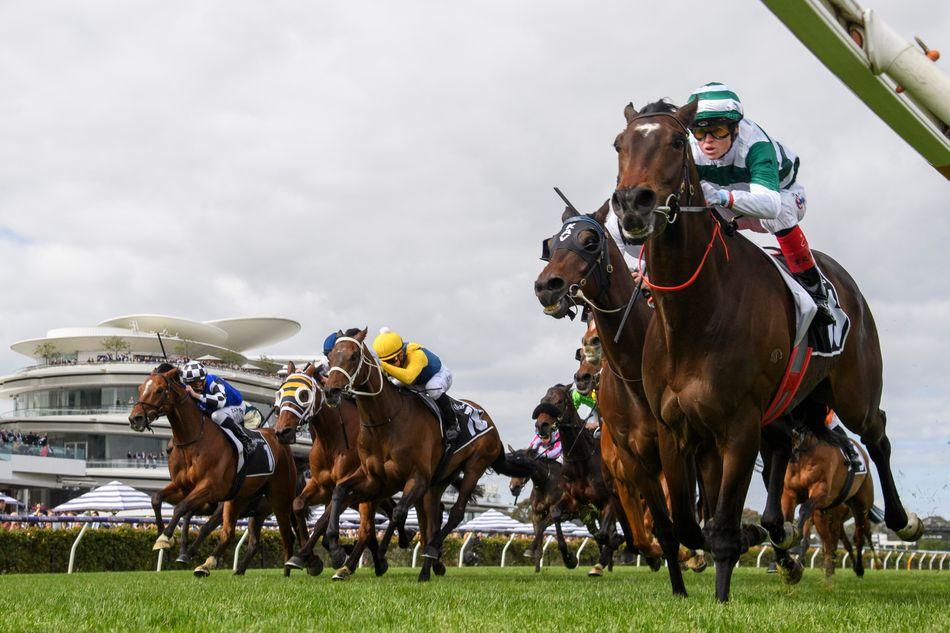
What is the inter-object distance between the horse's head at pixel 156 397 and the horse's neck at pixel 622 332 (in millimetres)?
7071

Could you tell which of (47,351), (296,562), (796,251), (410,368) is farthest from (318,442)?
(47,351)

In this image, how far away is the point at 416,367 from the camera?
10.6 m

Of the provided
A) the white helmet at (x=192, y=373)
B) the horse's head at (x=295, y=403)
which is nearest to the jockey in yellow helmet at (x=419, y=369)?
A: the horse's head at (x=295, y=403)

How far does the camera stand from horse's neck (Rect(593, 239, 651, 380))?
21.5ft

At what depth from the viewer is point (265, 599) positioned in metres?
5.88

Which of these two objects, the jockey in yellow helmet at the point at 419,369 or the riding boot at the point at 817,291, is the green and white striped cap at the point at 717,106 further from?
the jockey in yellow helmet at the point at 419,369

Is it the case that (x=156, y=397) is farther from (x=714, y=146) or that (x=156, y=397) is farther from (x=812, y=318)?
(x=812, y=318)

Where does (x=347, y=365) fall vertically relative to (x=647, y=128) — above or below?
below

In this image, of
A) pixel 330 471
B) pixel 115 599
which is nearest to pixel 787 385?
pixel 115 599

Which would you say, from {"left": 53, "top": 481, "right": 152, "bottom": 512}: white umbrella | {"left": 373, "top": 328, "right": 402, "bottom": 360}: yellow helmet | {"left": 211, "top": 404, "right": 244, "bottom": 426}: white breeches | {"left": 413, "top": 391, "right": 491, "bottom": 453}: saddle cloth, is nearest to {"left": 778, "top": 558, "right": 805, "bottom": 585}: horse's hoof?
{"left": 413, "top": 391, "right": 491, "bottom": 453}: saddle cloth

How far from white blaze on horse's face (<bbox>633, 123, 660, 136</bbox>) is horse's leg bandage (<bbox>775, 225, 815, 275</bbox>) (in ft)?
4.85

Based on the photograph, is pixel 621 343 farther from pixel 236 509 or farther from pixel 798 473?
pixel 236 509

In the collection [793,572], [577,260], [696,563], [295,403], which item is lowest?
[696,563]

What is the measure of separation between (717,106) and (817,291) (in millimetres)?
1288
